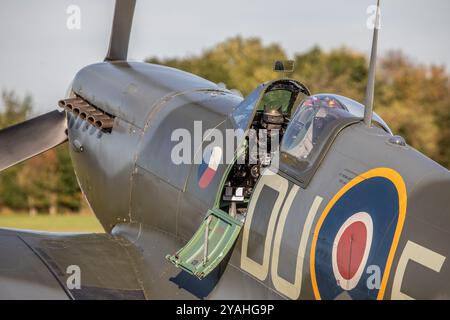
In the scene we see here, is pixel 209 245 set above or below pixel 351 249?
below

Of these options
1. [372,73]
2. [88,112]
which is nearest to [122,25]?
[88,112]

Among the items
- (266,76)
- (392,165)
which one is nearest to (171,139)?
(392,165)

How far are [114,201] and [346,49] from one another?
2353cm

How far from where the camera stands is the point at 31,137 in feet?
29.3

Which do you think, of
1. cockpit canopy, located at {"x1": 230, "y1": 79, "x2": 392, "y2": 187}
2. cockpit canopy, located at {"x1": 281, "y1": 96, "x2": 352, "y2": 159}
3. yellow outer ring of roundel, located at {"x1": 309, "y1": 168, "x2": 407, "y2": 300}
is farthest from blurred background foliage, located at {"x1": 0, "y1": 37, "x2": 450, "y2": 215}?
yellow outer ring of roundel, located at {"x1": 309, "y1": 168, "x2": 407, "y2": 300}

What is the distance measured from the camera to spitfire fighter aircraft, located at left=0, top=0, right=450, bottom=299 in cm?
477

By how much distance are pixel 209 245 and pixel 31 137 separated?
147 inches

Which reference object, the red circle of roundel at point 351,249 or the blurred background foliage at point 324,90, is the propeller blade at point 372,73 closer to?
the red circle of roundel at point 351,249

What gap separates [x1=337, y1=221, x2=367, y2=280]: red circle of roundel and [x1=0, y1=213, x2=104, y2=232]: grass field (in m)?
17.9

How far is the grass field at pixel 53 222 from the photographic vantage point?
75.9 ft

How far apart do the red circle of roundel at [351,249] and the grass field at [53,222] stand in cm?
1790

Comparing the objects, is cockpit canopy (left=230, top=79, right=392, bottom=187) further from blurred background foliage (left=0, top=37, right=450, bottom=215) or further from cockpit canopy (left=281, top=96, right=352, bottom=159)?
blurred background foliage (left=0, top=37, right=450, bottom=215)

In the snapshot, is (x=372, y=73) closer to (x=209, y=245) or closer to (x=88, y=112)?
→ (x=209, y=245)

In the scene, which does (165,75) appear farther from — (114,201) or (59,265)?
(59,265)
